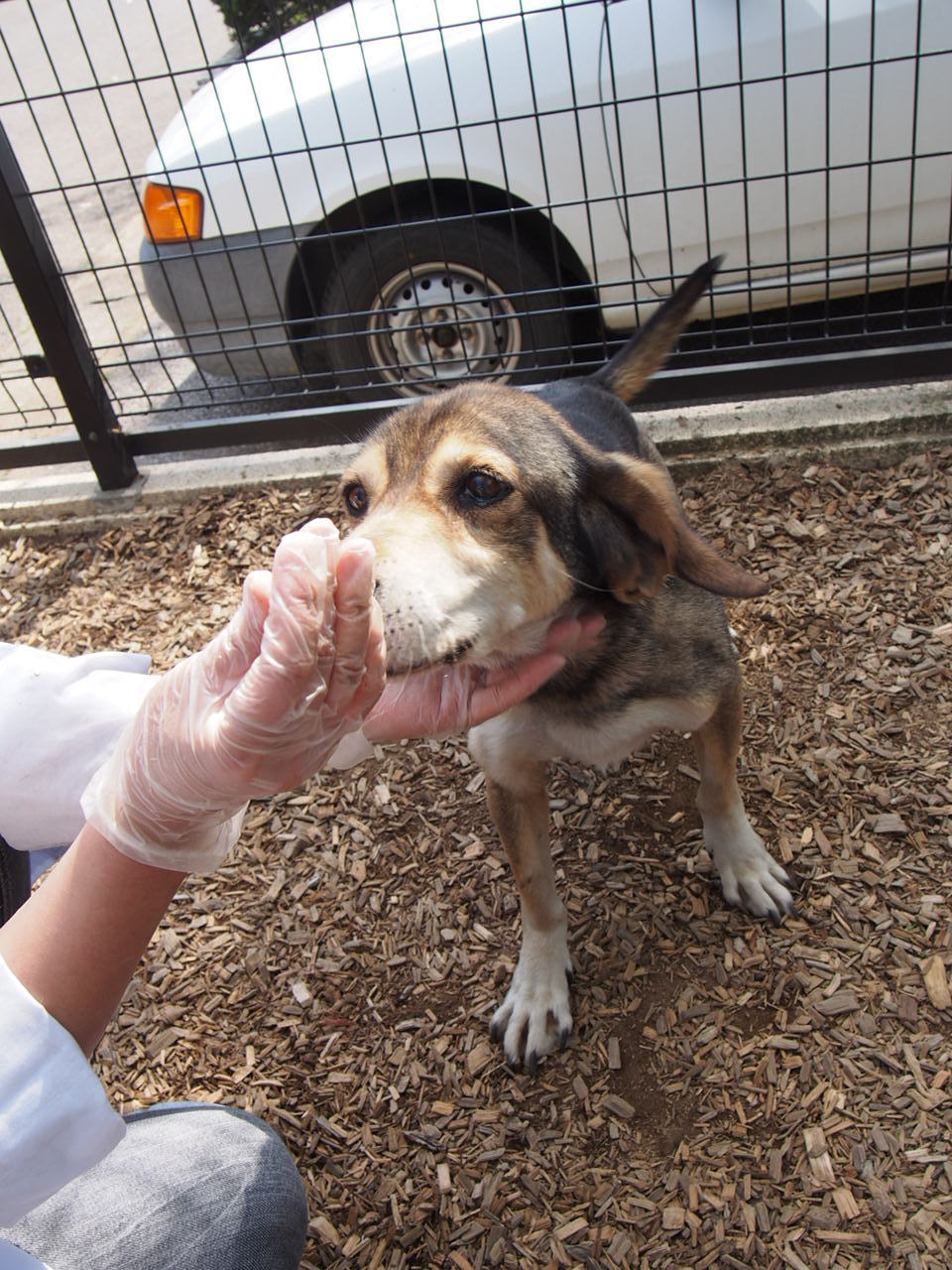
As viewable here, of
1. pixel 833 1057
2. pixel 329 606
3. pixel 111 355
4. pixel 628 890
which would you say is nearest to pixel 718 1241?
pixel 833 1057

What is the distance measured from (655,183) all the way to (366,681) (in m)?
3.15

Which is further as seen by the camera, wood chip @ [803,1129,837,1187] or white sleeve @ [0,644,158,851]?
wood chip @ [803,1129,837,1187]

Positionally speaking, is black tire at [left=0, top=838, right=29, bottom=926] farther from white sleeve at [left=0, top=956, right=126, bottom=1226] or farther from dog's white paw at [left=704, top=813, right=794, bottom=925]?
dog's white paw at [left=704, top=813, right=794, bottom=925]

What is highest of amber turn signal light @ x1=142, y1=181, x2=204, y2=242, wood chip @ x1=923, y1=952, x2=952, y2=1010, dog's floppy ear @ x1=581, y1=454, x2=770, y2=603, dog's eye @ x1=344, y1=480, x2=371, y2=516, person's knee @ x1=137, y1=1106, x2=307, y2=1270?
amber turn signal light @ x1=142, y1=181, x2=204, y2=242

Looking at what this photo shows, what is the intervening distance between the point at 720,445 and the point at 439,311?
1.30 m

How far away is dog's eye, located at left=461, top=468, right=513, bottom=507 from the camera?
2.12 meters

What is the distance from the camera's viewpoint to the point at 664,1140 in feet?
7.48

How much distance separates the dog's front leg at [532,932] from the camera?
248 cm

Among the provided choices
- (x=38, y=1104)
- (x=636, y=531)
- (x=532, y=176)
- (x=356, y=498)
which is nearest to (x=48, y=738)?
(x=38, y=1104)

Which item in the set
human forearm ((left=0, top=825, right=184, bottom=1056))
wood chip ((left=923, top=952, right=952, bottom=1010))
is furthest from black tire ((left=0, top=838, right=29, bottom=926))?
wood chip ((left=923, top=952, right=952, bottom=1010))

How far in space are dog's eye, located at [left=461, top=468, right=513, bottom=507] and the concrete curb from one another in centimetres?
212

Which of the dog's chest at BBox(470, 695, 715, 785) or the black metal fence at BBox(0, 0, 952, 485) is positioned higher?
the black metal fence at BBox(0, 0, 952, 485)

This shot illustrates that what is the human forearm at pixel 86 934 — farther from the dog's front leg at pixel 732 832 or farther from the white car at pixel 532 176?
the white car at pixel 532 176

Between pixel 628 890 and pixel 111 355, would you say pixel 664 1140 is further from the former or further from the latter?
pixel 111 355
